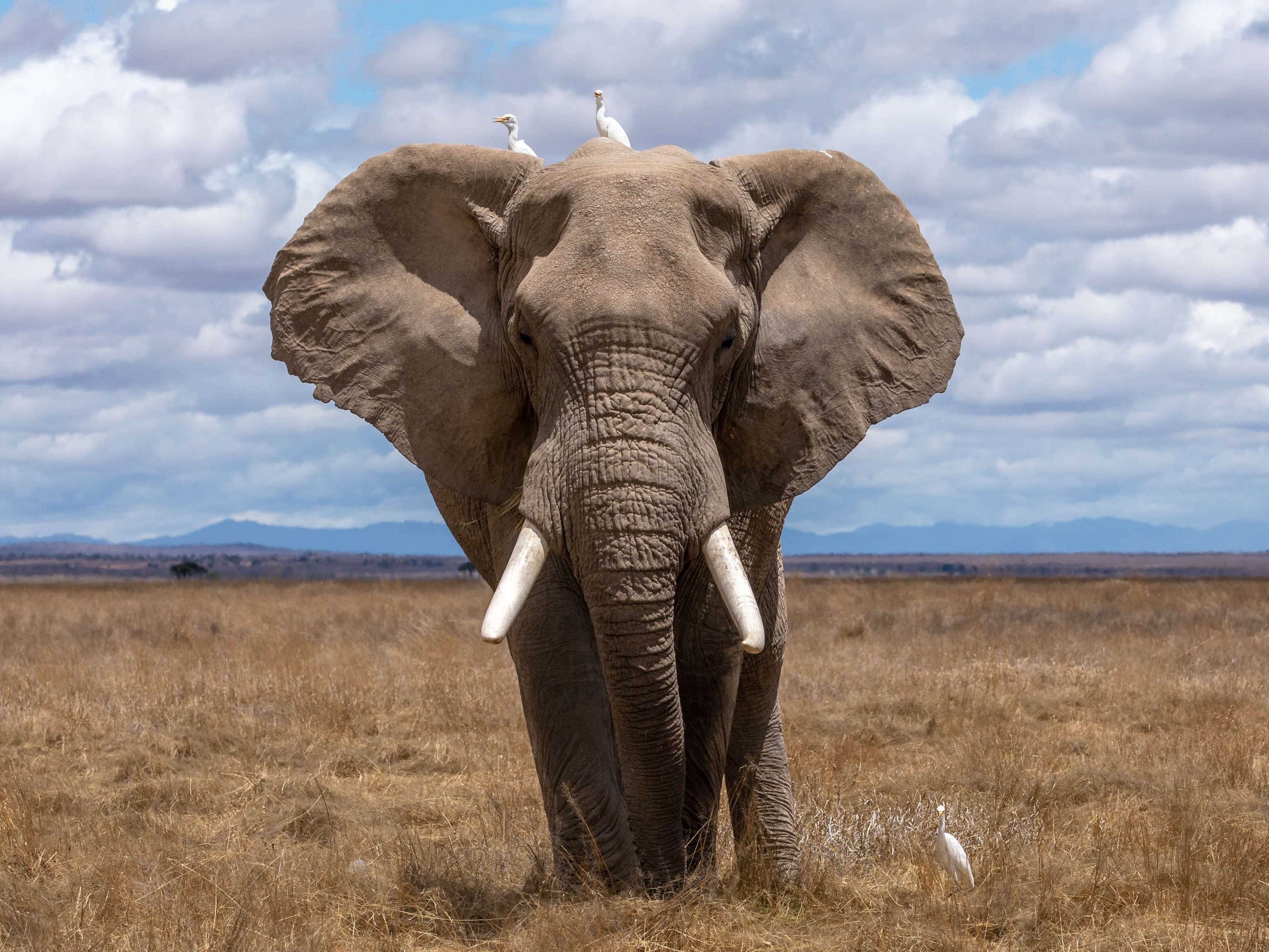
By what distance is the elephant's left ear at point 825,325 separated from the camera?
5.95m

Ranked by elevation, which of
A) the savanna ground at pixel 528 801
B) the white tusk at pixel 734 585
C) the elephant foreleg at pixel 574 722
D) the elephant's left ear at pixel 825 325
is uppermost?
the elephant's left ear at pixel 825 325

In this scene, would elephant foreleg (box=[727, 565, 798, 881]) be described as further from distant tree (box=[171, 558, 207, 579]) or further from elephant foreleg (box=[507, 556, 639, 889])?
distant tree (box=[171, 558, 207, 579])

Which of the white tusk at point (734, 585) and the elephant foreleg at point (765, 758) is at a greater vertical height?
the white tusk at point (734, 585)

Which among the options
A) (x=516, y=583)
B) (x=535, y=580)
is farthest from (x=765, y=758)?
Answer: (x=516, y=583)

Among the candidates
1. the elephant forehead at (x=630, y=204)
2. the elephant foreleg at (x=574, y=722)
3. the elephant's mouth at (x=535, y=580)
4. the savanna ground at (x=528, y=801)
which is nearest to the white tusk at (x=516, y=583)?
the elephant's mouth at (x=535, y=580)

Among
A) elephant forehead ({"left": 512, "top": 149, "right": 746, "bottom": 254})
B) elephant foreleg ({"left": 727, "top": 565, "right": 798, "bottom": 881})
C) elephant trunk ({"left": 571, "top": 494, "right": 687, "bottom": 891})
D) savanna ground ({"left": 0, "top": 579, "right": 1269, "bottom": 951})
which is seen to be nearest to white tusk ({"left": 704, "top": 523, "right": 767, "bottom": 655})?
elephant trunk ({"left": 571, "top": 494, "right": 687, "bottom": 891})

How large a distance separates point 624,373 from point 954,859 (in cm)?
285

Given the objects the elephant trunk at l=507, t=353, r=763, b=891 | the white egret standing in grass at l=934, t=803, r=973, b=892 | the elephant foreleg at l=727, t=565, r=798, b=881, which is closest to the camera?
the elephant trunk at l=507, t=353, r=763, b=891

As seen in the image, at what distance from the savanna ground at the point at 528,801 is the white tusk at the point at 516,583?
4.41ft

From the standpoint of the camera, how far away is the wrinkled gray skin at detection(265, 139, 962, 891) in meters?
5.09

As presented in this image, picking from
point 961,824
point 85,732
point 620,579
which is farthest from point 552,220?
point 85,732

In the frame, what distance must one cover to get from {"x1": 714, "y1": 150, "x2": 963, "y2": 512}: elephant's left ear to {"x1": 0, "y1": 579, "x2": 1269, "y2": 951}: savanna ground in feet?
5.76

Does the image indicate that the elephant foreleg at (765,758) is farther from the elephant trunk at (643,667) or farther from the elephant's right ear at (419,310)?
the elephant's right ear at (419,310)

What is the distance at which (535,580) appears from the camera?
521cm
